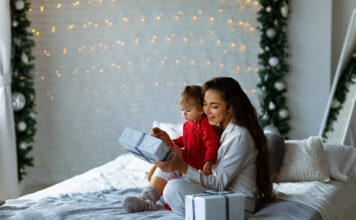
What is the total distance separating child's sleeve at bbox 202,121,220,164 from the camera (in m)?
2.35

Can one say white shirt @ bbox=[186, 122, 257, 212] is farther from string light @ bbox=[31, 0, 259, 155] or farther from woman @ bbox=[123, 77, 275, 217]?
string light @ bbox=[31, 0, 259, 155]

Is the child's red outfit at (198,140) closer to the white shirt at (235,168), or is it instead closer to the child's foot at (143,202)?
the white shirt at (235,168)

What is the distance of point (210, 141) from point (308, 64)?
102 inches

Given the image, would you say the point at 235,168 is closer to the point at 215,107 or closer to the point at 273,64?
the point at 215,107

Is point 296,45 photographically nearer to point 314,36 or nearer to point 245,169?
point 314,36

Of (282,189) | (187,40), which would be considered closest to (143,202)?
(282,189)

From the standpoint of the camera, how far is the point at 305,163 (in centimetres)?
305

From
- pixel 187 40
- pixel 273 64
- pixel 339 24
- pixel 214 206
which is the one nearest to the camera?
pixel 214 206

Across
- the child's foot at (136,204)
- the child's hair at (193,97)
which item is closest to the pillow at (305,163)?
the child's hair at (193,97)

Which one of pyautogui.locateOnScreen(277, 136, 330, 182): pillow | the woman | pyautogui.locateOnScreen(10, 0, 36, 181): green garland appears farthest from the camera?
pyautogui.locateOnScreen(10, 0, 36, 181): green garland

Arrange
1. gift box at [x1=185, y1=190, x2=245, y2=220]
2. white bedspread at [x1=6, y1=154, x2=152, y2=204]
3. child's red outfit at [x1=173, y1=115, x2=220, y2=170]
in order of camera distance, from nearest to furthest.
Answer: gift box at [x1=185, y1=190, x2=245, y2=220], child's red outfit at [x1=173, y1=115, x2=220, y2=170], white bedspread at [x1=6, y1=154, x2=152, y2=204]

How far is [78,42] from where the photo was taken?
4.97 m

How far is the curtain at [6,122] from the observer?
4.34m

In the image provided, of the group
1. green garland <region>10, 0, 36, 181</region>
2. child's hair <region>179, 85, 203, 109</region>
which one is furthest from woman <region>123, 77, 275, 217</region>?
green garland <region>10, 0, 36, 181</region>
